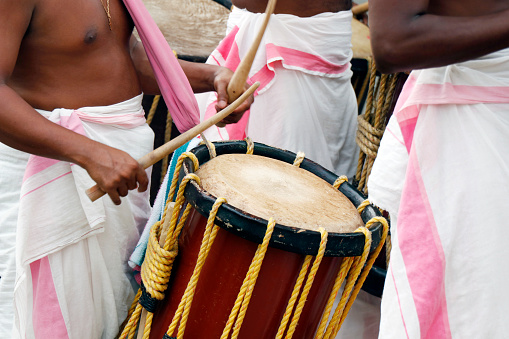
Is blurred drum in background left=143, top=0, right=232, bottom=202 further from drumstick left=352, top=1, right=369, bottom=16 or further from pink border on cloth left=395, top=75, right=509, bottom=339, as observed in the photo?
pink border on cloth left=395, top=75, right=509, bottom=339

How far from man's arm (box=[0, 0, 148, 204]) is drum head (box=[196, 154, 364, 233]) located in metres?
0.18

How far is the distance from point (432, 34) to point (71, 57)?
837 millimetres

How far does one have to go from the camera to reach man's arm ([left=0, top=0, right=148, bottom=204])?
1175 mm

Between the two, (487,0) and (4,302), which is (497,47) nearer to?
(487,0)

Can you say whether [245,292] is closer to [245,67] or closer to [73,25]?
[245,67]

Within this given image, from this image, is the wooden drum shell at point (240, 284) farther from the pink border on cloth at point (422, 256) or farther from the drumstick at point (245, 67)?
the drumstick at point (245, 67)

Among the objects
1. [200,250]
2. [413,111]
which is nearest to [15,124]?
[200,250]

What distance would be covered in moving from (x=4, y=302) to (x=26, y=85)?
0.57 m

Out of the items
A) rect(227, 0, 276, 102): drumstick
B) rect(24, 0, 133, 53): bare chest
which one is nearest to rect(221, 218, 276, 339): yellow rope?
rect(227, 0, 276, 102): drumstick

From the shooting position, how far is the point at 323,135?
85.6 inches

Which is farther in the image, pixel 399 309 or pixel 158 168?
pixel 158 168

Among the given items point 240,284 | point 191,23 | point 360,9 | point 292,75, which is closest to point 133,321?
point 240,284

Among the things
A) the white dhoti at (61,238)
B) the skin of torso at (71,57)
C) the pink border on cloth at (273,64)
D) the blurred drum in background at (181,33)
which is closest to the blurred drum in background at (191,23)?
the blurred drum in background at (181,33)

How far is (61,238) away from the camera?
137cm
